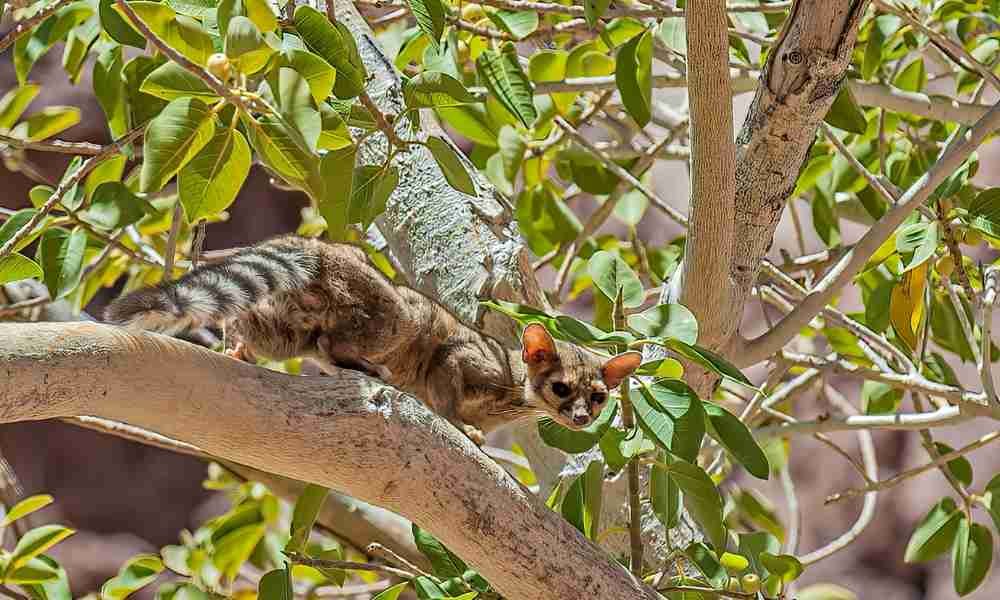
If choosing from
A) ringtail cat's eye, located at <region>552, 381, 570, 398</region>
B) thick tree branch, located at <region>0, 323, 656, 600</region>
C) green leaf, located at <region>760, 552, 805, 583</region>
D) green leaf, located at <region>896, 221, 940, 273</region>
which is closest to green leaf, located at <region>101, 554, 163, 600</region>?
ringtail cat's eye, located at <region>552, 381, 570, 398</region>

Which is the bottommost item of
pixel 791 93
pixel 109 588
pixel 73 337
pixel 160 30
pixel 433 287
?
pixel 109 588

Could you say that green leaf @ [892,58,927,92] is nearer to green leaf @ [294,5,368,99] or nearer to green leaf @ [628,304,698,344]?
green leaf @ [628,304,698,344]

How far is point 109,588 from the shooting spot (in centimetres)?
239

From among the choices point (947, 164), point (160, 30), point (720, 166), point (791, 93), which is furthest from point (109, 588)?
point (947, 164)

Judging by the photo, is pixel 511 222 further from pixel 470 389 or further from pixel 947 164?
pixel 947 164

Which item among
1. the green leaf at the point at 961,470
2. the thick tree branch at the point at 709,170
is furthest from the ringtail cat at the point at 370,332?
the green leaf at the point at 961,470

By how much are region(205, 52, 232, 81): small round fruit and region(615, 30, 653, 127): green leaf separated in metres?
0.90

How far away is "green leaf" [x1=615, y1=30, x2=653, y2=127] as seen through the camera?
2.12m

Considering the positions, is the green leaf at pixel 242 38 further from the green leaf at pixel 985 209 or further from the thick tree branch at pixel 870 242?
the green leaf at pixel 985 209

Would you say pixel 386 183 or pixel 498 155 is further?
pixel 498 155

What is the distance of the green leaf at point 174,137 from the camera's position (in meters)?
1.43

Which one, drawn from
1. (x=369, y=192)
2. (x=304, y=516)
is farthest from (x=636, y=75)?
(x=304, y=516)

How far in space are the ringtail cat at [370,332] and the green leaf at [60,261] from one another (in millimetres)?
207

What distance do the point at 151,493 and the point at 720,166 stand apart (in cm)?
633
